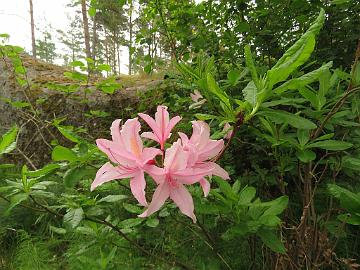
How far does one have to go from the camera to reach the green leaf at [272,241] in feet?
3.21

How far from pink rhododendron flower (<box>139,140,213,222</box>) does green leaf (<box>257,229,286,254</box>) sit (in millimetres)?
423

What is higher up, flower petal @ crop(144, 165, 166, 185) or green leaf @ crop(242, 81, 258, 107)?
green leaf @ crop(242, 81, 258, 107)

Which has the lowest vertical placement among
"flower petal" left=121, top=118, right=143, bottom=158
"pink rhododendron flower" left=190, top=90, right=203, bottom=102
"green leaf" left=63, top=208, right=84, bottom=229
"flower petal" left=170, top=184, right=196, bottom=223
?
"green leaf" left=63, top=208, right=84, bottom=229

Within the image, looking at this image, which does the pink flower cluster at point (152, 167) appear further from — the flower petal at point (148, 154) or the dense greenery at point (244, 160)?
the dense greenery at point (244, 160)

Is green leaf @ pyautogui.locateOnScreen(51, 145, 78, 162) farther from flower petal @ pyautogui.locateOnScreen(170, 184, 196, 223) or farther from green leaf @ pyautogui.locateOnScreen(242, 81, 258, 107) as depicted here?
green leaf @ pyautogui.locateOnScreen(242, 81, 258, 107)

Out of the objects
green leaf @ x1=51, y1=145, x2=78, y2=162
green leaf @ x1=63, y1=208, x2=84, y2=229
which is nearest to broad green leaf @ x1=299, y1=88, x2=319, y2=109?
green leaf @ x1=51, y1=145, x2=78, y2=162

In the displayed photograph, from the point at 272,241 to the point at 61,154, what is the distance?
66cm

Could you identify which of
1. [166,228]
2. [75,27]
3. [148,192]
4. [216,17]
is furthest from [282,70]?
[75,27]

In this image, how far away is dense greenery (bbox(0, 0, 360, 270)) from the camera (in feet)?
2.87

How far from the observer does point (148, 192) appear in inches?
48.0

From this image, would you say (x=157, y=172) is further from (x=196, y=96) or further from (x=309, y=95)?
(x=196, y=96)

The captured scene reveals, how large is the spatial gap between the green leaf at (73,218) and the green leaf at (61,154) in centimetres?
25

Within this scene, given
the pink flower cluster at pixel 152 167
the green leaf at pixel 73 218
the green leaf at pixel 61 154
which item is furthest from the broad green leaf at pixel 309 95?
the green leaf at pixel 73 218

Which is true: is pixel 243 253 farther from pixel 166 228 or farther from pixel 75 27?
pixel 75 27
